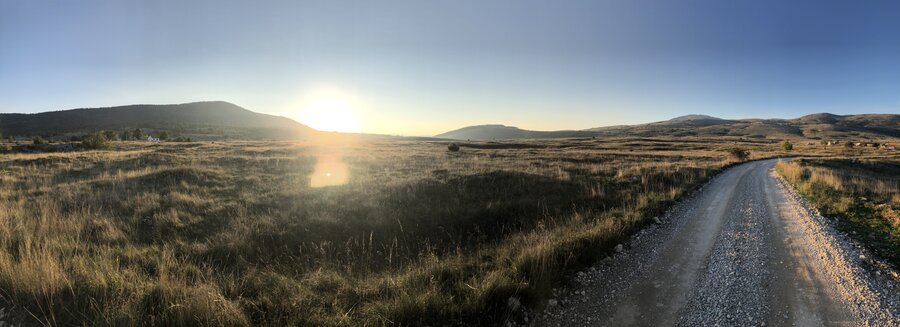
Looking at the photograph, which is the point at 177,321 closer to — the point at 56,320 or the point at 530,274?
the point at 56,320

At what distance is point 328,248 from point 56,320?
4.60m

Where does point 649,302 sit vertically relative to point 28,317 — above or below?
below

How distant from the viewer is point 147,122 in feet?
400

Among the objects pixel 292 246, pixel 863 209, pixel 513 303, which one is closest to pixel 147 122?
pixel 292 246

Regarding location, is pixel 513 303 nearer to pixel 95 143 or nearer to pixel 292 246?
pixel 292 246

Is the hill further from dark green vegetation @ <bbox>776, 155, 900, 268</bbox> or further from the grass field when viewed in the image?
dark green vegetation @ <bbox>776, 155, 900, 268</bbox>

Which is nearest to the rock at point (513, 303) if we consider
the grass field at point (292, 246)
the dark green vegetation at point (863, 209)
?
the grass field at point (292, 246)

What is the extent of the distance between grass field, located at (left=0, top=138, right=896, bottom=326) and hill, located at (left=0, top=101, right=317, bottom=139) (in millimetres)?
96945

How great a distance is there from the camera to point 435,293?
15.7 ft

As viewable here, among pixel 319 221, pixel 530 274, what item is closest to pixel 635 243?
pixel 530 274

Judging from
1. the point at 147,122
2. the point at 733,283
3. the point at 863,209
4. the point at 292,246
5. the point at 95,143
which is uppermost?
the point at 147,122

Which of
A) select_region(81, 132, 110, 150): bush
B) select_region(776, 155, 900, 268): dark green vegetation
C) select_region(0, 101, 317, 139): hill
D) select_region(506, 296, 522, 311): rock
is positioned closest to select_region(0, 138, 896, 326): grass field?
select_region(506, 296, 522, 311): rock

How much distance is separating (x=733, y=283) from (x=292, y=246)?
9171 mm

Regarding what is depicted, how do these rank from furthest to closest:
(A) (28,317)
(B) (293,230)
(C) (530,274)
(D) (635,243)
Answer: (B) (293,230) < (D) (635,243) < (C) (530,274) < (A) (28,317)
